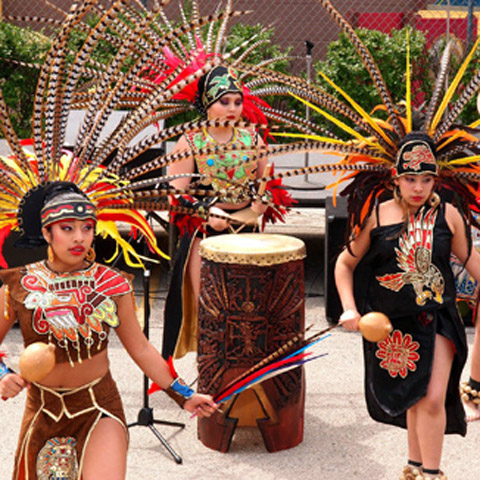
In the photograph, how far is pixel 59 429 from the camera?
3578 mm

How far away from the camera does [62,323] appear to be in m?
3.52

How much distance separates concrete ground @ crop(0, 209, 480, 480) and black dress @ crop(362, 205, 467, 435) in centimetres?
70

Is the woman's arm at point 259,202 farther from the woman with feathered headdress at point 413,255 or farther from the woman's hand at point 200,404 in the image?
the woman's hand at point 200,404

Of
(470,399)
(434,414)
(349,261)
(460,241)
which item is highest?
(460,241)

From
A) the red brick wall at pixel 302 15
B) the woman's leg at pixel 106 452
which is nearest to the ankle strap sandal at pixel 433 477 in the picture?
the woman's leg at pixel 106 452

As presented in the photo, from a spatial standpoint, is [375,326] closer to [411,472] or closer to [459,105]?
[411,472]

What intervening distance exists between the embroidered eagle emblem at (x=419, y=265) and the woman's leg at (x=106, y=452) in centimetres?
140

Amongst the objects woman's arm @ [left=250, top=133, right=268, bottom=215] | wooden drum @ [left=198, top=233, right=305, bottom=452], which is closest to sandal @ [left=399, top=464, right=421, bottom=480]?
wooden drum @ [left=198, top=233, right=305, bottom=452]

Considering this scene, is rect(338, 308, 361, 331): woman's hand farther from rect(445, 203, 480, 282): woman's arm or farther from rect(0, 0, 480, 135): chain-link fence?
rect(0, 0, 480, 135): chain-link fence

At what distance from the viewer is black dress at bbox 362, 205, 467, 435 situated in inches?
168

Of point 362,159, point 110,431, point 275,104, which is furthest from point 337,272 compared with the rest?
point 275,104

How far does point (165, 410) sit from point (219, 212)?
1163 millimetres

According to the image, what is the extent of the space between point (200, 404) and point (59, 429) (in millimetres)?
521

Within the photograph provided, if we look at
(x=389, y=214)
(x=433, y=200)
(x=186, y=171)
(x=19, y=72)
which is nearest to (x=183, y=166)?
(x=186, y=171)
